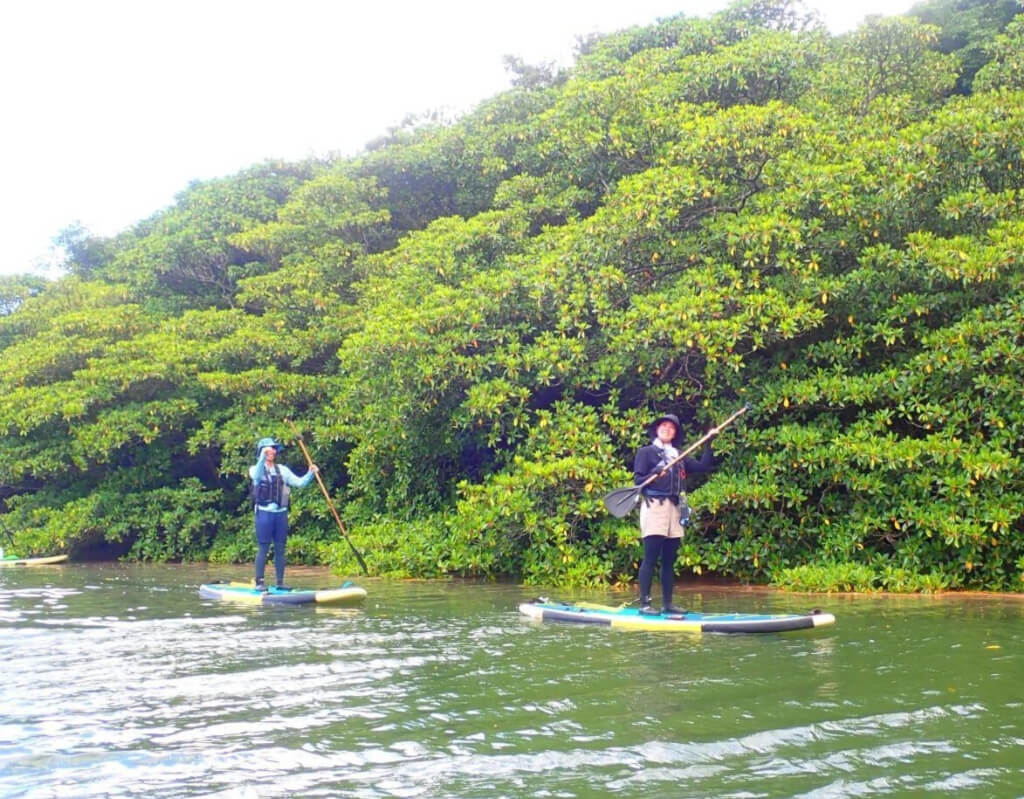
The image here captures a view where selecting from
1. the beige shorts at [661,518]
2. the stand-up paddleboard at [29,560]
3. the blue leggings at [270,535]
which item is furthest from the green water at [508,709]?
the stand-up paddleboard at [29,560]

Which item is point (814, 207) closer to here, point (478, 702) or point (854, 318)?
point (854, 318)

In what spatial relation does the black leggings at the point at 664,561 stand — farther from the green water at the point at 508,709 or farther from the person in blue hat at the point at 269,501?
the person in blue hat at the point at 269,501

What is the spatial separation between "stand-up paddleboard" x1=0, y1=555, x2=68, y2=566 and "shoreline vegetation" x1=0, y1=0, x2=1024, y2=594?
0.28 meters

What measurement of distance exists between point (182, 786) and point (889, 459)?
795 centimetres

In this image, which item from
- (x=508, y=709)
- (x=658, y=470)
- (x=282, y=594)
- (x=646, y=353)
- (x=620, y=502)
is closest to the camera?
(x=508, y=709)

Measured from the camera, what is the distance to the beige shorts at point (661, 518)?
25.3 ft

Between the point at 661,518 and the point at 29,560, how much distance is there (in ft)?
41.1

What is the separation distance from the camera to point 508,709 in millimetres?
4574

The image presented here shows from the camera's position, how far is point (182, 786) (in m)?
3.46

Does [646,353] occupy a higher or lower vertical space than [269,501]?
higher

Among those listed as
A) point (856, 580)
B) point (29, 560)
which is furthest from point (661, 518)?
point (29, 560)

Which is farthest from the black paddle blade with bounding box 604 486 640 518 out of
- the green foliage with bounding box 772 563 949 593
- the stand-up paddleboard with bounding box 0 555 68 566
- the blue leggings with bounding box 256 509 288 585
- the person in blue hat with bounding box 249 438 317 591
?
the stand-up paddleboard with bounding box 0 555 68 566

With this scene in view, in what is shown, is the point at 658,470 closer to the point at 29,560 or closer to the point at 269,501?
the point at 269,501

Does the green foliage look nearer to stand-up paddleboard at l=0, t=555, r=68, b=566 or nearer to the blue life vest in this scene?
the blue life vest
